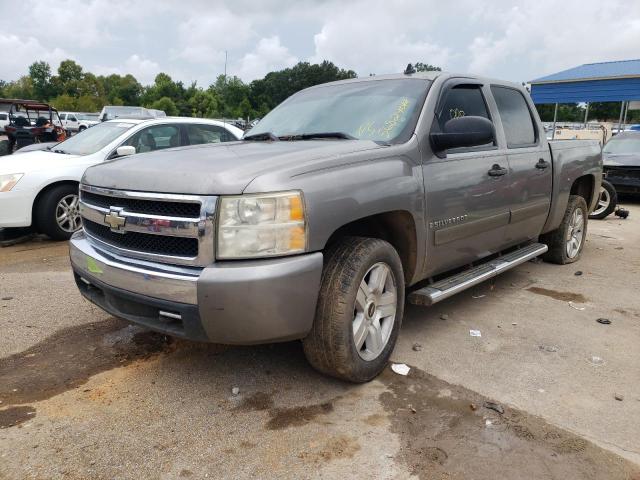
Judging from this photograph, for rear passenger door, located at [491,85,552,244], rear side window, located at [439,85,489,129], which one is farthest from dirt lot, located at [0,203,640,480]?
rear side window, located at [439,85,489,129]

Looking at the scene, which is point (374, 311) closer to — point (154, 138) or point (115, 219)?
point (115, 219)

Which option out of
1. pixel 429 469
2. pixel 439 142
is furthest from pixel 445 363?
pixel 439 142

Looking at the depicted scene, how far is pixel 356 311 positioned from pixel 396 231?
0.64m

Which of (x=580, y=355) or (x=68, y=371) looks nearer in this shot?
(x=68, y=371)

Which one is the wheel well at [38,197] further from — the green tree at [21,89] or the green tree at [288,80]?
the green tree at [21,89]

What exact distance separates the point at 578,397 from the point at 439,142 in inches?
67.0

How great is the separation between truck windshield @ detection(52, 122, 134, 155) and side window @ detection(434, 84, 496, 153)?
15.6ft

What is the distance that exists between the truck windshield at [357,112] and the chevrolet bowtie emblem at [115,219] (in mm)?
1374

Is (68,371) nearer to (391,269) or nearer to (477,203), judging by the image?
(391,269)

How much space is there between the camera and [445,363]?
3.37m

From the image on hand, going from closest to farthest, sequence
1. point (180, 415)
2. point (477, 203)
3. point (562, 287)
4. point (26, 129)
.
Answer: point (180, 415) < point (477, 203) < point (562, 287) < point (26, 129)

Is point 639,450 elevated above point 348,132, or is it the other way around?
point 348,132

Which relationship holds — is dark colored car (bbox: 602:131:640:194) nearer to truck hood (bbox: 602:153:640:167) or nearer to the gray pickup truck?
truck hood (bbox: 602:153:640:167)

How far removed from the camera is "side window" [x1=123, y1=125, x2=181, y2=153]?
698 centimetres
